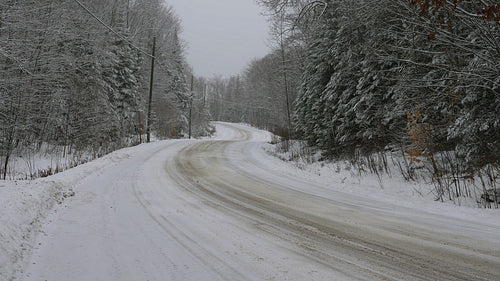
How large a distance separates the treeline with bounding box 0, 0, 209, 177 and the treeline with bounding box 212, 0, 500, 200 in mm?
9263

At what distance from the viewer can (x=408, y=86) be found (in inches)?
256

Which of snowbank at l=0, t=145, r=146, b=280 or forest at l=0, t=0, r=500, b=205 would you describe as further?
forest at l=0, t=0, r=500, b=205

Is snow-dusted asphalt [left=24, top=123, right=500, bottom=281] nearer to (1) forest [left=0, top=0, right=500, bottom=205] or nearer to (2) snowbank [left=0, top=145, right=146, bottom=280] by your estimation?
(2) snowbank [left=0, top=145, right=146, bottom=280]

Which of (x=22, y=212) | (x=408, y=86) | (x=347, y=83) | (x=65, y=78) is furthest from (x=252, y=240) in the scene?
(x=65, y=78)

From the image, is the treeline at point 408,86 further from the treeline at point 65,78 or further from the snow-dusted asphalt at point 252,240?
the treeline at point 65,78

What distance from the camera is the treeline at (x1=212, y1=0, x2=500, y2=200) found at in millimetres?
5344

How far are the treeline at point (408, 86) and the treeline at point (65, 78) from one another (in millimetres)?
9263

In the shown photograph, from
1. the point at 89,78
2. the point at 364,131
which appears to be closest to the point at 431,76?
the point at 364,131

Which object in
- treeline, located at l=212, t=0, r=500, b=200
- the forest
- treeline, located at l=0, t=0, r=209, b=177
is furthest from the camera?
treeline, located at l=0, t=0, r=209, b=177

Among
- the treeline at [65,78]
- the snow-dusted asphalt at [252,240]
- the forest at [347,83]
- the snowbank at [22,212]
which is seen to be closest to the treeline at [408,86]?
the forest at [347,83]

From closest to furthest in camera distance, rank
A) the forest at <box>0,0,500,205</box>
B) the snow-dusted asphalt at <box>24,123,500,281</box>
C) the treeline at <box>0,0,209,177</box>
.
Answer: the snow-dusted asphalt at <box>24,123,500,281</box>, the forest at <box>0,0,500,205</box>, the treeline at <box>0,0,209,177</box>

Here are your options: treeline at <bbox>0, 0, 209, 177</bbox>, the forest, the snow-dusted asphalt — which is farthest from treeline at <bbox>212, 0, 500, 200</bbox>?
treeline at <bbox>0, 0, 209, 177</bbox>

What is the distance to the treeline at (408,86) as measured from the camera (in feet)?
17.5

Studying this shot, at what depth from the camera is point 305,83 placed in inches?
647
